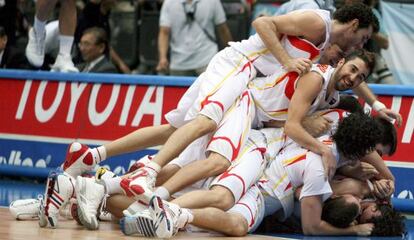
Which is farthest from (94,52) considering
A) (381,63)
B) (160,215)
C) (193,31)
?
(160,215)

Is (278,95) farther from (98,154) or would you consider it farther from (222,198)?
(98,154)

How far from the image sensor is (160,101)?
11.5 m

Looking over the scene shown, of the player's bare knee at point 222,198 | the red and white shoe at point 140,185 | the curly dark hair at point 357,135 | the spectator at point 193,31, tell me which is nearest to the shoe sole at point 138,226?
the red and white shoe at point 140,185

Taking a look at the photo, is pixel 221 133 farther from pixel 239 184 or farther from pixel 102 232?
pixel 102 232

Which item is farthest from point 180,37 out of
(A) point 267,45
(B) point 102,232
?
(B) point 102,232

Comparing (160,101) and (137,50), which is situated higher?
(160,101)

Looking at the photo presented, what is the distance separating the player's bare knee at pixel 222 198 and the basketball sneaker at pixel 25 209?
→ 1357mm

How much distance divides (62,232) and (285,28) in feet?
8.00

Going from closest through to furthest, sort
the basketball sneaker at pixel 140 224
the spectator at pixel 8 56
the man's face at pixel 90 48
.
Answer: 1. the basketball sneaker at pixel 140 224
2. the man's face at pixel 90 48
3. the spectator at pixel 8 56

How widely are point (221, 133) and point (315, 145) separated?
2.35 feet

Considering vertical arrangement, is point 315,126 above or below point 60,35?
above

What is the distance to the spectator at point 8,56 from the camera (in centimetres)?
1398

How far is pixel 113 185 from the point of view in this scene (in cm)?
859

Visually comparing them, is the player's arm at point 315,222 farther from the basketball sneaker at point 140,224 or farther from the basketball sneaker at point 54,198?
the basketball sneaker at point 54,198
